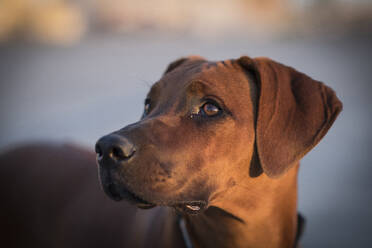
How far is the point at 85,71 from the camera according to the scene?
14922 millimetres

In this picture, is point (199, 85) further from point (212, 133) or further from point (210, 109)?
point (212, 133)

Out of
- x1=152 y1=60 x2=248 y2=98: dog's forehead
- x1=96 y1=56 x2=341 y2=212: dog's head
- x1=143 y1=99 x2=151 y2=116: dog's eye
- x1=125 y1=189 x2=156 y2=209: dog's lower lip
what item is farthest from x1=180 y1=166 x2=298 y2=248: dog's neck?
x1=143 y1=99 x2=151 y2=116: dog's eye

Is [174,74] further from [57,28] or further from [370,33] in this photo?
[57,28]

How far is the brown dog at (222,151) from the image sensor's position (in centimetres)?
194

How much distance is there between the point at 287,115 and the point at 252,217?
71cm

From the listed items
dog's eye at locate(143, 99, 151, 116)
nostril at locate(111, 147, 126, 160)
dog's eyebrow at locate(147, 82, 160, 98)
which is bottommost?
nostril at locate(111, 147, 126, 160)

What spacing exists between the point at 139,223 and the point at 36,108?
27.9 feet

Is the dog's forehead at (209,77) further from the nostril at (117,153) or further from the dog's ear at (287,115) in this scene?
the nostril at (117,153)

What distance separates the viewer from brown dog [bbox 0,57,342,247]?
6.38 feet

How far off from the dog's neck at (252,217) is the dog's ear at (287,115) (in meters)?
0.21

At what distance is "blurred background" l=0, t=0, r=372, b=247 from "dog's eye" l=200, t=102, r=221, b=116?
766mm

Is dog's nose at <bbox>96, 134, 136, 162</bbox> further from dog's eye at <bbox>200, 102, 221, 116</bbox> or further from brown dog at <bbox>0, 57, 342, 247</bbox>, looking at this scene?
dog's eye at <bbox>200, 102, 221, 116</bbox>

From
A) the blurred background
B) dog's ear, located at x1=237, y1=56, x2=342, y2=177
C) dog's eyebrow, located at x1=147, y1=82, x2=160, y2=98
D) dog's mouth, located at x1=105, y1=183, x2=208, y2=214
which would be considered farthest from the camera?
the blurred background

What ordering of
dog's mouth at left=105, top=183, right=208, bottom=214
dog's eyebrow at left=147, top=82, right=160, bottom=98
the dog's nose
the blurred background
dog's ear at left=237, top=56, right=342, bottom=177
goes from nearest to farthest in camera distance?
the dog's nose → dog's mouth at left=105, top=183, right=208, bottom=214 → dog's ear at left=237, top=56, right=342, bottom=177 → dog's eyebrow at left=147, top=82, right=160, bottom=98 → the blurred background
